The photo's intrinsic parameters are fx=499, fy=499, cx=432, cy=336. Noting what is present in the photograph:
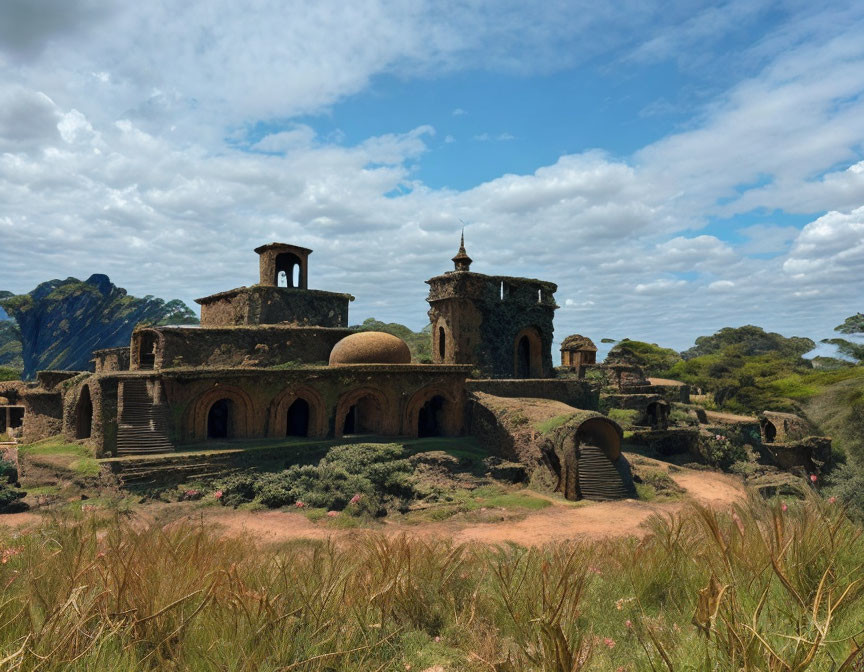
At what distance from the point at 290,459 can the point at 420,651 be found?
56.7ft

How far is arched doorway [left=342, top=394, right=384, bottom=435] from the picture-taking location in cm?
2317

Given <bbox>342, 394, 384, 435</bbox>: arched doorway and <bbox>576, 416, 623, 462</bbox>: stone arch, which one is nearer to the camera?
<bbox>576, 416, 623, 462</bbox>: stone arch

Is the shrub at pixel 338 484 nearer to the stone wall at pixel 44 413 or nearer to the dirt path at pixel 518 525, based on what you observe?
the dirt path at pixel 518 525

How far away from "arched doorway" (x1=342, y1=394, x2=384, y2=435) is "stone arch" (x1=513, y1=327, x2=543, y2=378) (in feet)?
36.0

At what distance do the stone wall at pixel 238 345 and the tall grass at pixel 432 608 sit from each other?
69.5 ft

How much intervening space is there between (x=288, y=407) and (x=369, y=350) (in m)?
4.40

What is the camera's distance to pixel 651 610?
3.61m

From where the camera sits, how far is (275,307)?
29141 millimetres

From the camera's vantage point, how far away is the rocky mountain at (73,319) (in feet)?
270

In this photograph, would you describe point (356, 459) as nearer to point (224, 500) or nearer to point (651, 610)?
point (224, 500)

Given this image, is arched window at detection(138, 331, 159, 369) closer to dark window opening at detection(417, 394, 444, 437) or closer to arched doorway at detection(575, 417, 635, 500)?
dark window opening at detection(417, 394, 444, 437)

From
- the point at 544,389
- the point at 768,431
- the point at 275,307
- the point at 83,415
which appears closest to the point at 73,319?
the point at 275,307

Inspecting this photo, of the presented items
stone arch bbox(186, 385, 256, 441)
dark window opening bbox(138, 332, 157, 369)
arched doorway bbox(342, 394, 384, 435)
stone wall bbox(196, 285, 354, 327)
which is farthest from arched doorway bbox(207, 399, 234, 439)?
stone wall bbox(196, 285, 354, 327)

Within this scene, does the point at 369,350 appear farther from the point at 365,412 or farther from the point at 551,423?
the point at 551,423
